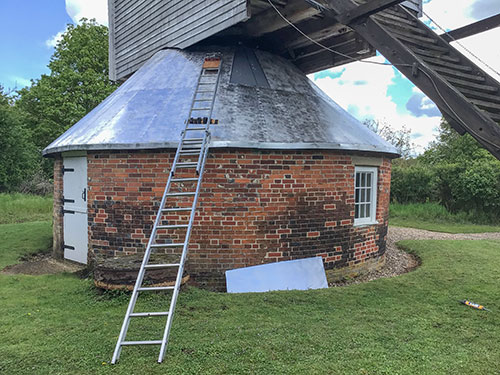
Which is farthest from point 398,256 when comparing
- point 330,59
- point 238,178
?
point 330,59

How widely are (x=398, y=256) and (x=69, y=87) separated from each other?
89.4 feet

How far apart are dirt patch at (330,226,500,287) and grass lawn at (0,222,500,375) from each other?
3.01 ft

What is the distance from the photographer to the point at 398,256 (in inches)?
367

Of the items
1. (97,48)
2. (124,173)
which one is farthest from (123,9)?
(97,48)

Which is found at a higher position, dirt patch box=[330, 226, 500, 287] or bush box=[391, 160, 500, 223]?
bush box=[391, 160, 500, 223]

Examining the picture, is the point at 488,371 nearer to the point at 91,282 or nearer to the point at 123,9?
the point at 91,282

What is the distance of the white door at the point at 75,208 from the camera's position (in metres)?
7.46

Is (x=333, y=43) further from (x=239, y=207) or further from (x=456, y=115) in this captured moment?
(x=239, y=207)

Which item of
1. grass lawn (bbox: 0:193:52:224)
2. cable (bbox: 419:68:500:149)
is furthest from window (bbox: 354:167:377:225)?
grass lawn (bbox: 0:193:52:224)

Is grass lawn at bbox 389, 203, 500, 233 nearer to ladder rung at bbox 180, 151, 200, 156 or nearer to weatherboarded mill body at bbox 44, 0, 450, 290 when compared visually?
weatherboarded mill body at bbox 44, 0, 450, 290

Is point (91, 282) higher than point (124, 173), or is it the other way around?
point (124, 173)

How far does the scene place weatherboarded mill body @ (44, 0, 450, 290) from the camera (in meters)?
6.43

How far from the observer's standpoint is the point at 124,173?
675cm

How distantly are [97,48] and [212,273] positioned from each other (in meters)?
28.3
